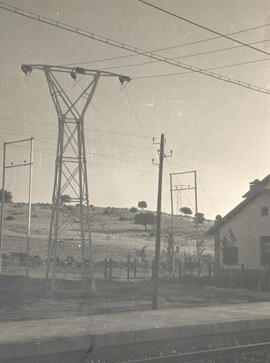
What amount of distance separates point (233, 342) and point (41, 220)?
77.8 m

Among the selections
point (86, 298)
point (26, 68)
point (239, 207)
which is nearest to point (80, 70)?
point (26, 68)

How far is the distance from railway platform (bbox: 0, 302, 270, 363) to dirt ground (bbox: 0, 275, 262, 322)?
13.7ft

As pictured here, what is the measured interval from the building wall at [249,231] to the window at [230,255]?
24 centimetres

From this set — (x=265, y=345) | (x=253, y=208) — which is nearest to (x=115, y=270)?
(x=253, y=208)

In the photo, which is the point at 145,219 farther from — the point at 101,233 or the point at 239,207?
the point at 239,207

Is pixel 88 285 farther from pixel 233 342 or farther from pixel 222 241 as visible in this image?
pixel 233 342

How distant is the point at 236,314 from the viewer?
15.2m

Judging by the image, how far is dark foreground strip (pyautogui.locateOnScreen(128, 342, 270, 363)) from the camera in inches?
402

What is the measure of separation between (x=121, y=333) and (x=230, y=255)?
80.3 feet

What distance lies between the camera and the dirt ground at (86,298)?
18.9 metres

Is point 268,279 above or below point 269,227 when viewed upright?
below

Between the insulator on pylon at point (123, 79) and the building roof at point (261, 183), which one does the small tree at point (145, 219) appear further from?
the insulator on pylon at point (123, 79)

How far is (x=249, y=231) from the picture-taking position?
33906mm

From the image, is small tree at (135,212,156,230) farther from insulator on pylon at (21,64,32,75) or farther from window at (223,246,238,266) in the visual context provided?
insulator on pylon at (21,64,32,75)
